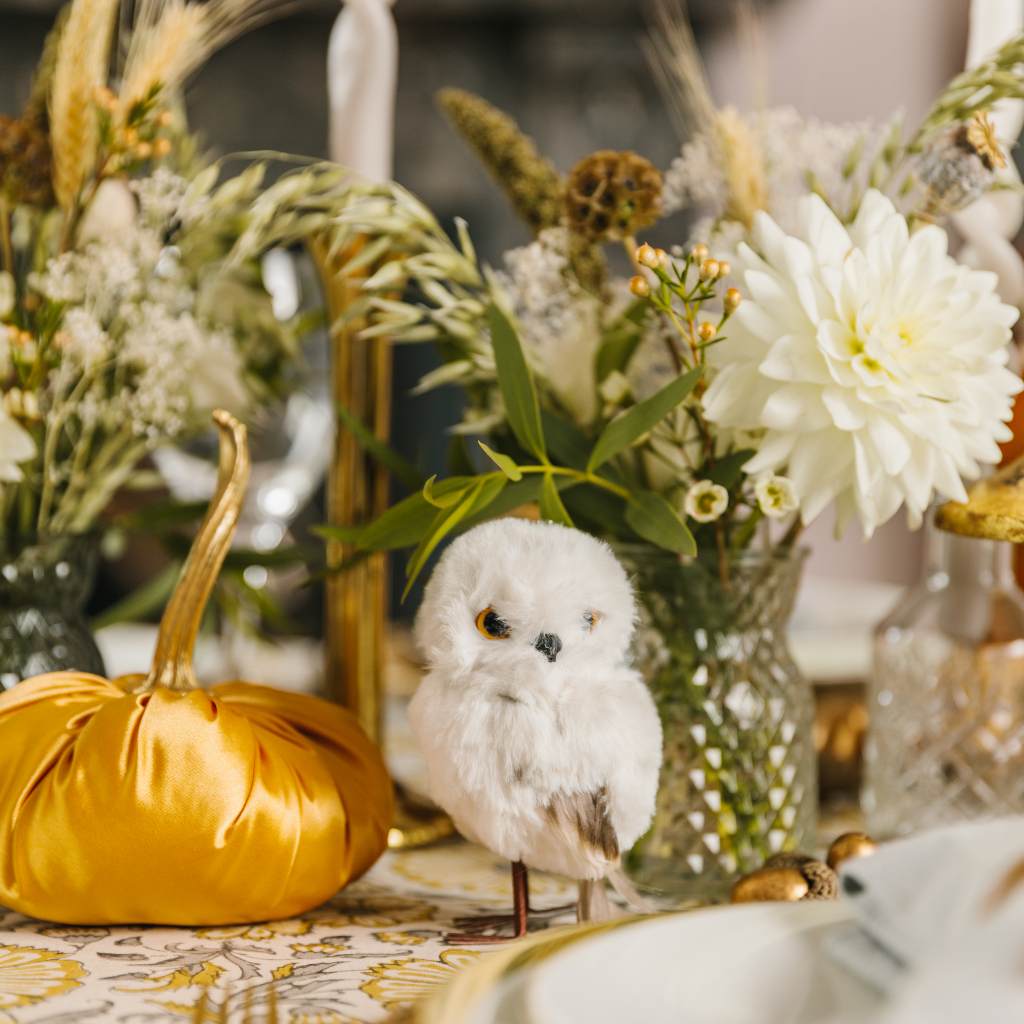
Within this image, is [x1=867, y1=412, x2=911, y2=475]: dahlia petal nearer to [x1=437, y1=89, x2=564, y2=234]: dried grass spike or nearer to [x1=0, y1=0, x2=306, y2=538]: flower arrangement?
[x1=437, y1=89, x2=564, y2=234]: dried grass spike

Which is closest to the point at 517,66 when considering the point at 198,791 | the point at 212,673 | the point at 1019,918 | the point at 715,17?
the point at 715,17

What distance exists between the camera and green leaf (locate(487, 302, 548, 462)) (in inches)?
17.0

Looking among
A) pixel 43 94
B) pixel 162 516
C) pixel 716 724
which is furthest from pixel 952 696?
pixel 43 94

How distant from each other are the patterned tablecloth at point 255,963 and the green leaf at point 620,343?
0.86ft

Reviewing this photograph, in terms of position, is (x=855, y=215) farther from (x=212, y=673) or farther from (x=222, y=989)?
(x=212, y=673)

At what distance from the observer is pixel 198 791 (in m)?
0.38

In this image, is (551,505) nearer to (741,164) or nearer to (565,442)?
(565,442)

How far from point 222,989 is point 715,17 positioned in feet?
6.87

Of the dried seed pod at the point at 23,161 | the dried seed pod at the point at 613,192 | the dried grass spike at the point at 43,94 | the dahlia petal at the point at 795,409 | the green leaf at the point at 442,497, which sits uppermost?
the dried grass spike at the point at 43,94

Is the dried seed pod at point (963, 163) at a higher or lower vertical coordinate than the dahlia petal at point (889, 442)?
higher

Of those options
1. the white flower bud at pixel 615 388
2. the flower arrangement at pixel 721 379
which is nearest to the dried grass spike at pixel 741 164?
the flower arrangement at pixel 721 379

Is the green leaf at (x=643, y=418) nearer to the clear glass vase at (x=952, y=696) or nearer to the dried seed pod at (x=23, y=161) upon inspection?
the clear glass vase at (x=952, y=696)

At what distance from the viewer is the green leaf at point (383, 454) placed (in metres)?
0.53

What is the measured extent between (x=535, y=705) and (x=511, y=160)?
0.96 ft
